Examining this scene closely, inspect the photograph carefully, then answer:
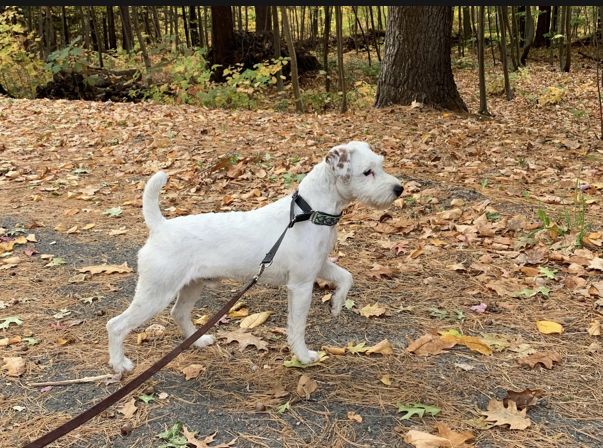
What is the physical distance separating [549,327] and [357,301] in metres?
1.43

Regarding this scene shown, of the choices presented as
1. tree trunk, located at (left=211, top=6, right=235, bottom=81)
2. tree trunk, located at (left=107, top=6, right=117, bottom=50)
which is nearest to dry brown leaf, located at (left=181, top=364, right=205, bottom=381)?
tree trunk, located at (left=211, top=6, right=235, bottom=81)

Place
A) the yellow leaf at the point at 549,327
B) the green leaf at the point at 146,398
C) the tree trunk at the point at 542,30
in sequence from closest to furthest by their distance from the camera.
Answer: the green leaf at the point at 146,398
the yellow leaf at the point at 549,327
the tree trunk at the point at 542,30

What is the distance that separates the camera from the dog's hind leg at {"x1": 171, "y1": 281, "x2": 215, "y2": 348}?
3.98 m

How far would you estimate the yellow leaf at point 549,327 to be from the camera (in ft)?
13.1

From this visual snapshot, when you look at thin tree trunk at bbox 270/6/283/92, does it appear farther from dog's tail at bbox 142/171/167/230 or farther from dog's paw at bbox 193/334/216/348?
dog's tail at bbox 142/171/167/230

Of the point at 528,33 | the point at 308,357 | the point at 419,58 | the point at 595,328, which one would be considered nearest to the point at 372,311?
the point at 308,357

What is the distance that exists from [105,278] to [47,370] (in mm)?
1482

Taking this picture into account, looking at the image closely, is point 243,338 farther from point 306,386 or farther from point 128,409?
point 128,409

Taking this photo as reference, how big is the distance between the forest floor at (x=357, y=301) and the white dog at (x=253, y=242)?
0.51 m

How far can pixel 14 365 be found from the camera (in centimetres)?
384

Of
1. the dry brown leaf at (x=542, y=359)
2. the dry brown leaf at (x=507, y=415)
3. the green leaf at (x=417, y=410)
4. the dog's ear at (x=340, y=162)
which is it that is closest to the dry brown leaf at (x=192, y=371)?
the green leaf at (x=417, y=410)

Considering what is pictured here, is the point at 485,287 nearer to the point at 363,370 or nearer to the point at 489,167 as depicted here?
the point at 363,370

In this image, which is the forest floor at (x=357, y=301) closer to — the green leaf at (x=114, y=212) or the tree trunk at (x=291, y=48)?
the green leaf at (x=114, y=212)

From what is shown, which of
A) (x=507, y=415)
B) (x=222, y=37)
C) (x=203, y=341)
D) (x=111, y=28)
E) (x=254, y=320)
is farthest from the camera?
(x=111, y=28)
